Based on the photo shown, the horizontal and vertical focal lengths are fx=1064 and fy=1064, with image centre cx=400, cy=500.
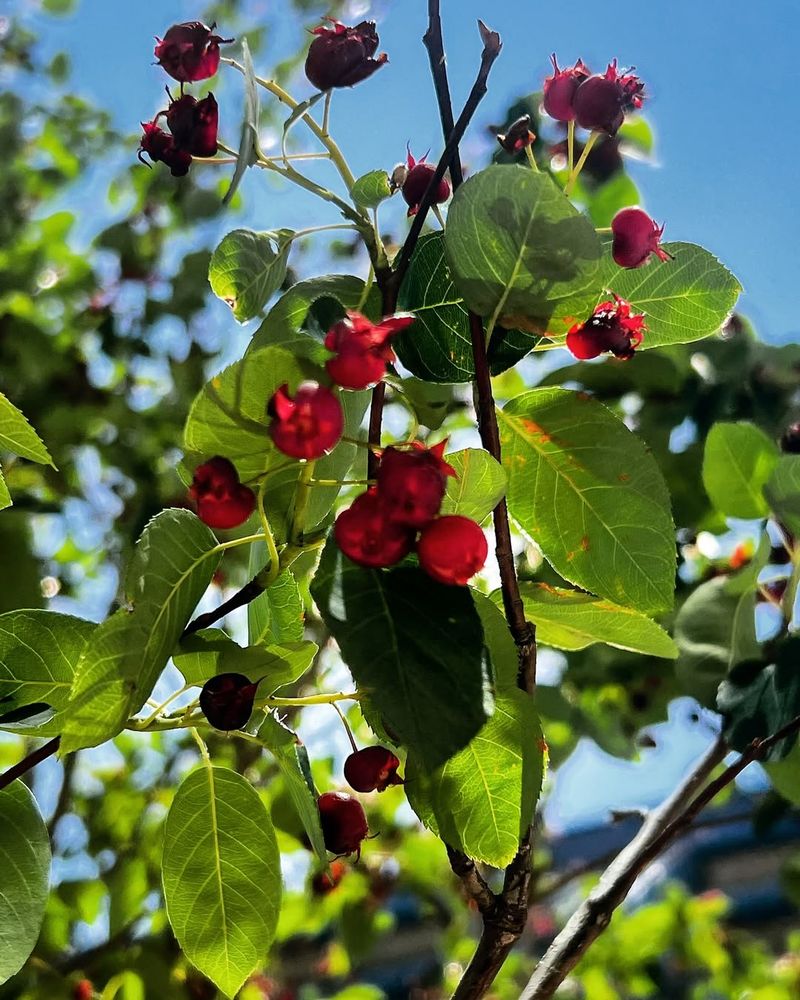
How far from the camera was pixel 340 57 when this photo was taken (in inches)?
23.3

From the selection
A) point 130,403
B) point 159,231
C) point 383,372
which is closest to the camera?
point 383,372

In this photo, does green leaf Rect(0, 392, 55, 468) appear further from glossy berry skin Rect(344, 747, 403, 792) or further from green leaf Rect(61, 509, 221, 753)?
glossy berry skin Rect(344, 747, 403, 792)

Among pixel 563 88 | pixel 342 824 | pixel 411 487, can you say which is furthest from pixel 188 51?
pixel 342 824

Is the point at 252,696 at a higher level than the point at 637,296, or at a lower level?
lower

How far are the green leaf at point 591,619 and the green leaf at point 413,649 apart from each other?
0.43 ft

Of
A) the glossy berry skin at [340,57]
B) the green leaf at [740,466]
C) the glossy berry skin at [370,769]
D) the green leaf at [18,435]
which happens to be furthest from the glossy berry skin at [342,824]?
the green leaf at [740,466]

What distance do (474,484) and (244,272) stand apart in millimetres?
194

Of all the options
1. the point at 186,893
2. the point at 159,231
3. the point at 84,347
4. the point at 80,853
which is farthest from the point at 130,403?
the point at 186,893

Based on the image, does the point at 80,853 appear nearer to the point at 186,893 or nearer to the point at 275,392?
the point at 186,893

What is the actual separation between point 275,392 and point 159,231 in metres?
2.16

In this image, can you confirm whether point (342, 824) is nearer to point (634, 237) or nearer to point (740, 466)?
point (634, 237)

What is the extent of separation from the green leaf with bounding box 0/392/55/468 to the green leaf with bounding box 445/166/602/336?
24 centimetres

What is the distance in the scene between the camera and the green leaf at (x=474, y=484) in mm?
495

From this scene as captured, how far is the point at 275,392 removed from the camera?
1.56 ft
